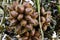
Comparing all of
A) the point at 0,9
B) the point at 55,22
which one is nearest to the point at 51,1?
the point at 55,22

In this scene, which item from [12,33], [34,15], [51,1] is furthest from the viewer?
[51,1]

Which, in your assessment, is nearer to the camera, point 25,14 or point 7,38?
point 25,14

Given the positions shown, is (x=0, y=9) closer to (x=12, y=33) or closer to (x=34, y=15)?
(x=12, y=33)

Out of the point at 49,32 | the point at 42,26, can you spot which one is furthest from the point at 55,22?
the point at 42,26

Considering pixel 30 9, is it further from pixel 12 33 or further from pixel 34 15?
pixel 12 33

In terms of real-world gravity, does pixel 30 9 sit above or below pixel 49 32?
above

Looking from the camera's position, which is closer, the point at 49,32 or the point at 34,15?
the point at 34,15

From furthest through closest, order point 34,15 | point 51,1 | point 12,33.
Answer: point 51,1
point 12,33
point 34,15

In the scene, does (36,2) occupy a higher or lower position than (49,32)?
higher
